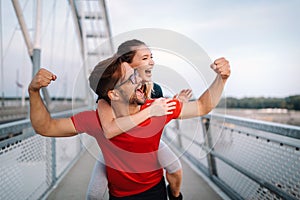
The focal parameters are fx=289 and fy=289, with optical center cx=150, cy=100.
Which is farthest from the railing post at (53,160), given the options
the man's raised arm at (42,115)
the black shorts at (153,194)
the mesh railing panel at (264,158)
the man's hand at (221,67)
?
the man's hand at (221,67)

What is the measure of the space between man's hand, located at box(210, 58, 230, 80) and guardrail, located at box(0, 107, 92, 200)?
0.58 metres

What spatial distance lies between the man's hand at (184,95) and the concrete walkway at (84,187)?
1.53 metres

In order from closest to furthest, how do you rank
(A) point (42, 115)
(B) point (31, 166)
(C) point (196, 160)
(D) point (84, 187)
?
(A) point (42, 115) < (B) point (31, 166) < (D) point (84, 187) < (C) point (196, 160)

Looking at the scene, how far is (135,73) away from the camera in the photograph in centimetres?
Answer: 90

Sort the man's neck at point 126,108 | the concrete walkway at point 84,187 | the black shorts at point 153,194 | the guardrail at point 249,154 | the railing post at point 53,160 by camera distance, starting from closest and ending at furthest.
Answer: the man's neck at point 126,108
the black shorts at point 153,194
the guardrail at point 249,154
the concrete walkway at point 84,187
the railing post at point 53,160

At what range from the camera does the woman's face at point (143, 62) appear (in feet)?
2.90

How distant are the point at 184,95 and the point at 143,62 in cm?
20

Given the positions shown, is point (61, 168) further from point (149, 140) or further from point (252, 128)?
point (149, 140)

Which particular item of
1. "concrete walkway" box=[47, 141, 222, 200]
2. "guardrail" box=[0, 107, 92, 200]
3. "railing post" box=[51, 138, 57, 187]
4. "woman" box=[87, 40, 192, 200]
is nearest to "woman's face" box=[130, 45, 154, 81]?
"woman" box=[87, 40, 192, 200]

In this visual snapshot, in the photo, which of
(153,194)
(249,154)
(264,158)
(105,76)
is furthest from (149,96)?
(249,154)

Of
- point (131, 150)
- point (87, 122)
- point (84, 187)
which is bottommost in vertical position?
point (84, 187)

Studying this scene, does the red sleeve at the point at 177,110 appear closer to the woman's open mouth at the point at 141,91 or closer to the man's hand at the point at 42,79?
the woman's open mouth at the point at 141,91

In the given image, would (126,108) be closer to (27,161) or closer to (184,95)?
(184,95)

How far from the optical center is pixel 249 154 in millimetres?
1977
